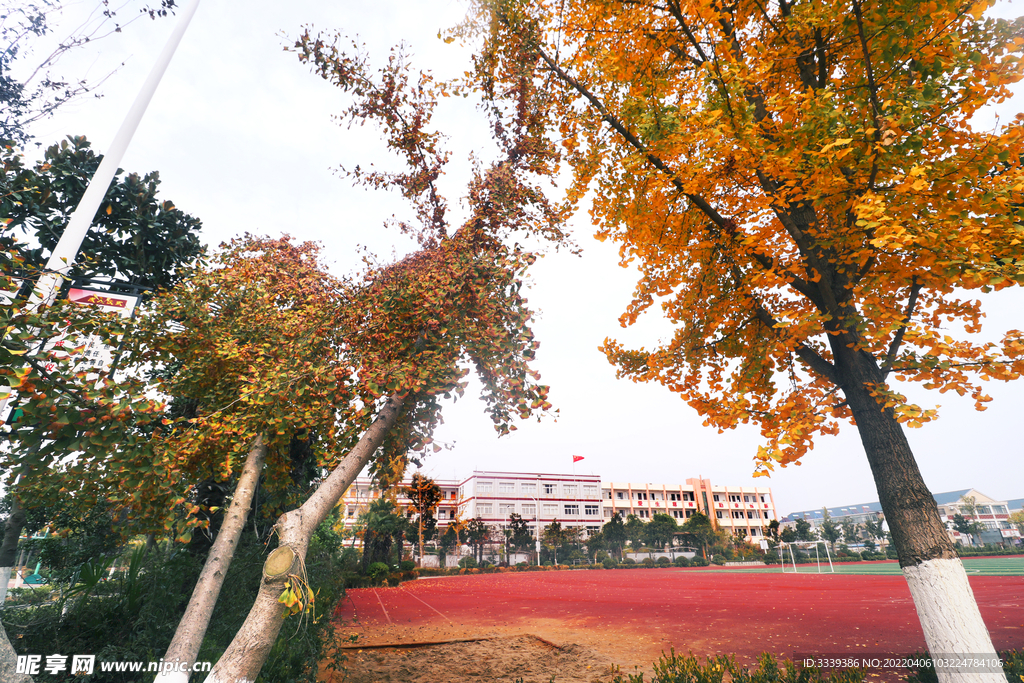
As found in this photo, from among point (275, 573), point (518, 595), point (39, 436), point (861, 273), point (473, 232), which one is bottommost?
point (518, 595)

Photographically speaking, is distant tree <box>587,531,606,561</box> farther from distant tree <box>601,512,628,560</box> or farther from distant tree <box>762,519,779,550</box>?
distant tree <box>762,519,779,550</box>

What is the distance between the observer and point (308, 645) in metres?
6.32

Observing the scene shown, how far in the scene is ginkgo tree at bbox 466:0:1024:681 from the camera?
402cm

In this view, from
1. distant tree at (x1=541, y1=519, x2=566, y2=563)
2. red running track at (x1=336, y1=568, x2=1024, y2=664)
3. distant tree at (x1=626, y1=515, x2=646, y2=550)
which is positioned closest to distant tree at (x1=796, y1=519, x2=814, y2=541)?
distant tree at (x1=626, y1=515, x2=646, y2=550)

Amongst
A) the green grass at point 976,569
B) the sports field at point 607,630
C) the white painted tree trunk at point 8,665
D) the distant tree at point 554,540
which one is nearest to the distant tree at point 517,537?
the distant tree at point 554,540

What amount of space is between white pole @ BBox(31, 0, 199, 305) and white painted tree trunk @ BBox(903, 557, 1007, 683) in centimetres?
864

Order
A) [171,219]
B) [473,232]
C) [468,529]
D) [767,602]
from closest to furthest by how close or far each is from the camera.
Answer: [473,232] < [171,219] < [767,602] < [468,529]

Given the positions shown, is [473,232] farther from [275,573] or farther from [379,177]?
[275,573]

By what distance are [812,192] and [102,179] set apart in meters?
7.88

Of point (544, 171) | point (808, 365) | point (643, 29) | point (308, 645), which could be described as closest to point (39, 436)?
point (308, 645)

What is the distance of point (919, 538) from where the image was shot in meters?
4.51

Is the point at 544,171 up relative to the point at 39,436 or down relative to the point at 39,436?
up

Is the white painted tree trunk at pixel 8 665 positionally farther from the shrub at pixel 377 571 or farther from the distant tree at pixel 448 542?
the distant tree at pixel 448 542

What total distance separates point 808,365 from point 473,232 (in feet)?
17.0
